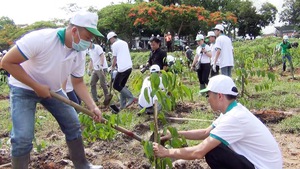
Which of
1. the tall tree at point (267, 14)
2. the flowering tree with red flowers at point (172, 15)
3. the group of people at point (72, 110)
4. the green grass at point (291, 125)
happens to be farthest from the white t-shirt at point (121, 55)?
the tall tree at point (267, 14)

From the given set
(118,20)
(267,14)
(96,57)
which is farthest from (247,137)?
(267,14)

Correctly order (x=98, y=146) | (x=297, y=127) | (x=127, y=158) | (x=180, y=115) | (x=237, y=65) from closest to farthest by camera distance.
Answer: (x=127, y=158)
(x=98, y=146)
(x=297, y=127)
(x=180, y=115)
(x=237, y=65)

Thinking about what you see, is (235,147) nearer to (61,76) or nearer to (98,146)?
(61,76)

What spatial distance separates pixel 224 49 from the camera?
711 centimetres

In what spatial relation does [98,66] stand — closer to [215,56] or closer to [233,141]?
[215,56]

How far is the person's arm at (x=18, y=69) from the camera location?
263 centimetres

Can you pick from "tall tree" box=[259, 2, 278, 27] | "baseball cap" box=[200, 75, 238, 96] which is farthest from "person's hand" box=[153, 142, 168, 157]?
"tall tree" box=[259, 2, 278, 27]

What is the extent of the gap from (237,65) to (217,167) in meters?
5.64

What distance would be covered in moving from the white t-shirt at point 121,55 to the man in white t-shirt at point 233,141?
13.7ft

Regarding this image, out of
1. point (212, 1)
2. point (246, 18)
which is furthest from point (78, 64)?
point (246, 18)

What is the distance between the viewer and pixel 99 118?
3062mm

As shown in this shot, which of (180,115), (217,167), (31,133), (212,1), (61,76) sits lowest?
(180,115)

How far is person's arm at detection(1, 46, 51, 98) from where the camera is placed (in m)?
2.63

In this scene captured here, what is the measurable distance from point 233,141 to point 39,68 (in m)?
1.51
